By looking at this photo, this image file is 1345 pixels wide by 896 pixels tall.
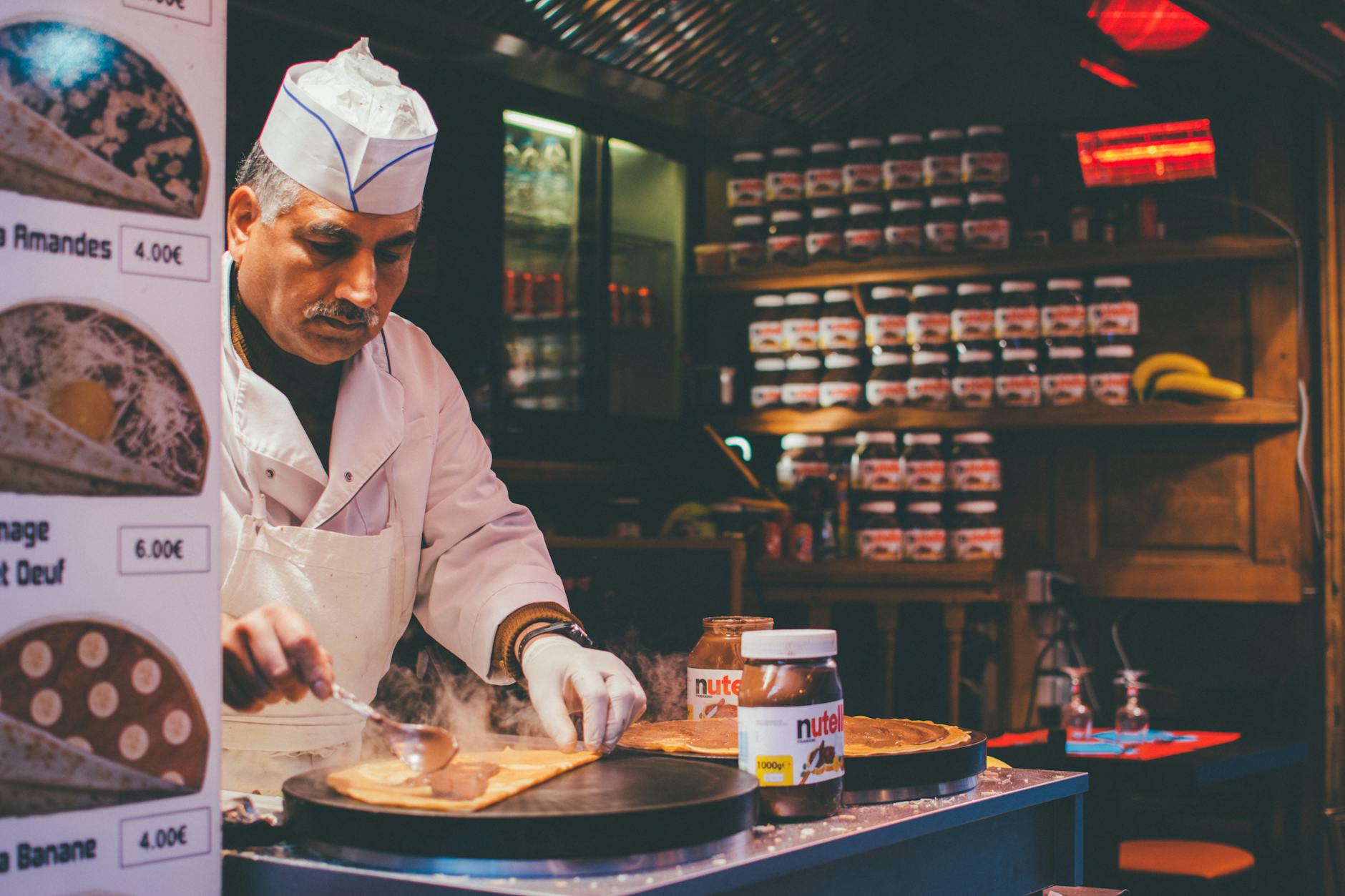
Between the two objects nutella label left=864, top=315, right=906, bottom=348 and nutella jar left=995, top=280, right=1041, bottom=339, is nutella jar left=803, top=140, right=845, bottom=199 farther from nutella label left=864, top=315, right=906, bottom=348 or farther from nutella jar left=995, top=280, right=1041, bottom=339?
nutella jar left=995, top=280, right=1041, bottom=339

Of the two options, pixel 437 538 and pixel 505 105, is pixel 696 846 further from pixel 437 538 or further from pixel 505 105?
pixel 505 105

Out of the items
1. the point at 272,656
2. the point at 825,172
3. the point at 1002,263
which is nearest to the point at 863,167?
the point at 825,172

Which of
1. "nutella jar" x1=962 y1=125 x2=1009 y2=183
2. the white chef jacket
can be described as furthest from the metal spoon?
"nutella jar" x1=962 y1=125 x2=1009 y2=183

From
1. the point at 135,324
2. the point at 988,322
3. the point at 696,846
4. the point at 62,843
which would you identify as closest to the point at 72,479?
the point at 135,324

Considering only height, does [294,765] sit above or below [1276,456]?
below

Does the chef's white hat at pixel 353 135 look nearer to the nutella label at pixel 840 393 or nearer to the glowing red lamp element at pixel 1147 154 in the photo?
the nutella label at pixel 840 393

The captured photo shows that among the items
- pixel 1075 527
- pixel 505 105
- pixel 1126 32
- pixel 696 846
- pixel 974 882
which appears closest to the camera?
pixel 696 846

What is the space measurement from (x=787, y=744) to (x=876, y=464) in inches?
122

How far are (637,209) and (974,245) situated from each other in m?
1.16

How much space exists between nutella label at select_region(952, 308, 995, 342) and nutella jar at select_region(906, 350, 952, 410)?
0.28 ft

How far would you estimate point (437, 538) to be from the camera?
6.32ft

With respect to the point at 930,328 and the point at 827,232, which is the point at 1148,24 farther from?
the point at 827,232

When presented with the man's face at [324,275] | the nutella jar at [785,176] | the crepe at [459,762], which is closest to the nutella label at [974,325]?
the nutella jar at [785,176]

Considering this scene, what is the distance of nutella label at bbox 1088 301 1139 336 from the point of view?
4102 mm
